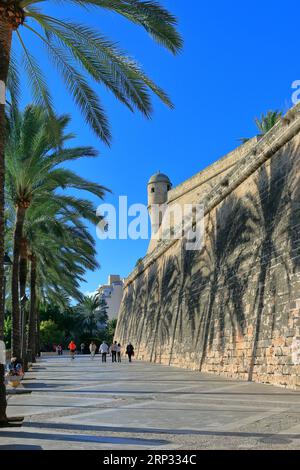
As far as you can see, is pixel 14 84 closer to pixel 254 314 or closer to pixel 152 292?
pixel 254 314

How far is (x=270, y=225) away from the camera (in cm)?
1311

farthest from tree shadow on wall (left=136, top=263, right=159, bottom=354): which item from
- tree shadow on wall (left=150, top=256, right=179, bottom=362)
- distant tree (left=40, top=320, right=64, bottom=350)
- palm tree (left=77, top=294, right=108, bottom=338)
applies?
palm tree (left=77, top=294, right=108, bottom=338)

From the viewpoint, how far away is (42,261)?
85.9 feet

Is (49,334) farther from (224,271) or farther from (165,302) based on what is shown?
(224,271)

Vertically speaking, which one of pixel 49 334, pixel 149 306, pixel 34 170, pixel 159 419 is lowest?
pixel 49 334

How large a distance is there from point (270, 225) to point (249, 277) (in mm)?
1722

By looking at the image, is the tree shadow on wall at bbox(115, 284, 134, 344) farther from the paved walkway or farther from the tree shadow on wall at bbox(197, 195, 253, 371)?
the paved walkway

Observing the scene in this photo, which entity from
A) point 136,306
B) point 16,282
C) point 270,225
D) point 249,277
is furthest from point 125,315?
point 270,225

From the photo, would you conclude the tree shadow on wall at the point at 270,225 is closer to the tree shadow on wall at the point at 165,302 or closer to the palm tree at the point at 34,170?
the palm tree at the point at 34,170

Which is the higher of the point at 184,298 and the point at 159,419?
the point at 184,298

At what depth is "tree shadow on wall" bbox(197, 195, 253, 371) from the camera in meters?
14.8

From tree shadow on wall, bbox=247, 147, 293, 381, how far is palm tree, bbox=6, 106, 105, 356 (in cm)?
496

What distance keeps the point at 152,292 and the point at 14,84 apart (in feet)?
66.8
